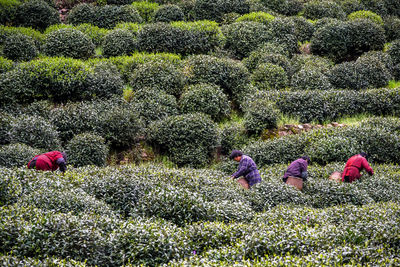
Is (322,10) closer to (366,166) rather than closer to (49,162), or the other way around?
(366,166)

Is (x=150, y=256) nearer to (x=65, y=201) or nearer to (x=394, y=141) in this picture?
(x=65, y=201)

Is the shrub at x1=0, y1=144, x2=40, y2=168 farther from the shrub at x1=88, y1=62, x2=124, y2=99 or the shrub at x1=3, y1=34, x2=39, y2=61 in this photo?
the shrub at x1=3, y1=34, x2=39, y2=61

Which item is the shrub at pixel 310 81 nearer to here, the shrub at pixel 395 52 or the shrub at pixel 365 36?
the shrub at pixel 365 36

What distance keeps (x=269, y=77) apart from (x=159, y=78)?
5674 mm

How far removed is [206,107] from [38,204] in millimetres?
9772

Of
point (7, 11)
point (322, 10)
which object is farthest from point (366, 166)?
point (7, 11)

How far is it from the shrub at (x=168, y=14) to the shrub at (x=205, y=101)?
8.93 metres

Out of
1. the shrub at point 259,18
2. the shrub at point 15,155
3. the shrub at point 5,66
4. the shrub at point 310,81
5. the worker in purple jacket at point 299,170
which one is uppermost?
the shrub at point 259,18

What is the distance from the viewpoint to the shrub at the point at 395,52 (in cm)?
2428

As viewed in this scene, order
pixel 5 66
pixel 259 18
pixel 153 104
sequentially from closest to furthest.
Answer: pixel 153 104 → pixel 5 66 → pixel 259 18

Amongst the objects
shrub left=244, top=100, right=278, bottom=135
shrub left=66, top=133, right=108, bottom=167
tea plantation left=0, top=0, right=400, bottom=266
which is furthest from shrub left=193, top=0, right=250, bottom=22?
shrub left=66, top=133, right=108, bottom=167

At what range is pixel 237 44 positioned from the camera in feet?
78.7

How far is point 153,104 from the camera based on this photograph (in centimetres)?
1794

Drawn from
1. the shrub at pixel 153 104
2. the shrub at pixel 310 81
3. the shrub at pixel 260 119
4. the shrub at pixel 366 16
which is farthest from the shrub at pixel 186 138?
the shrub at pixel 366 16
